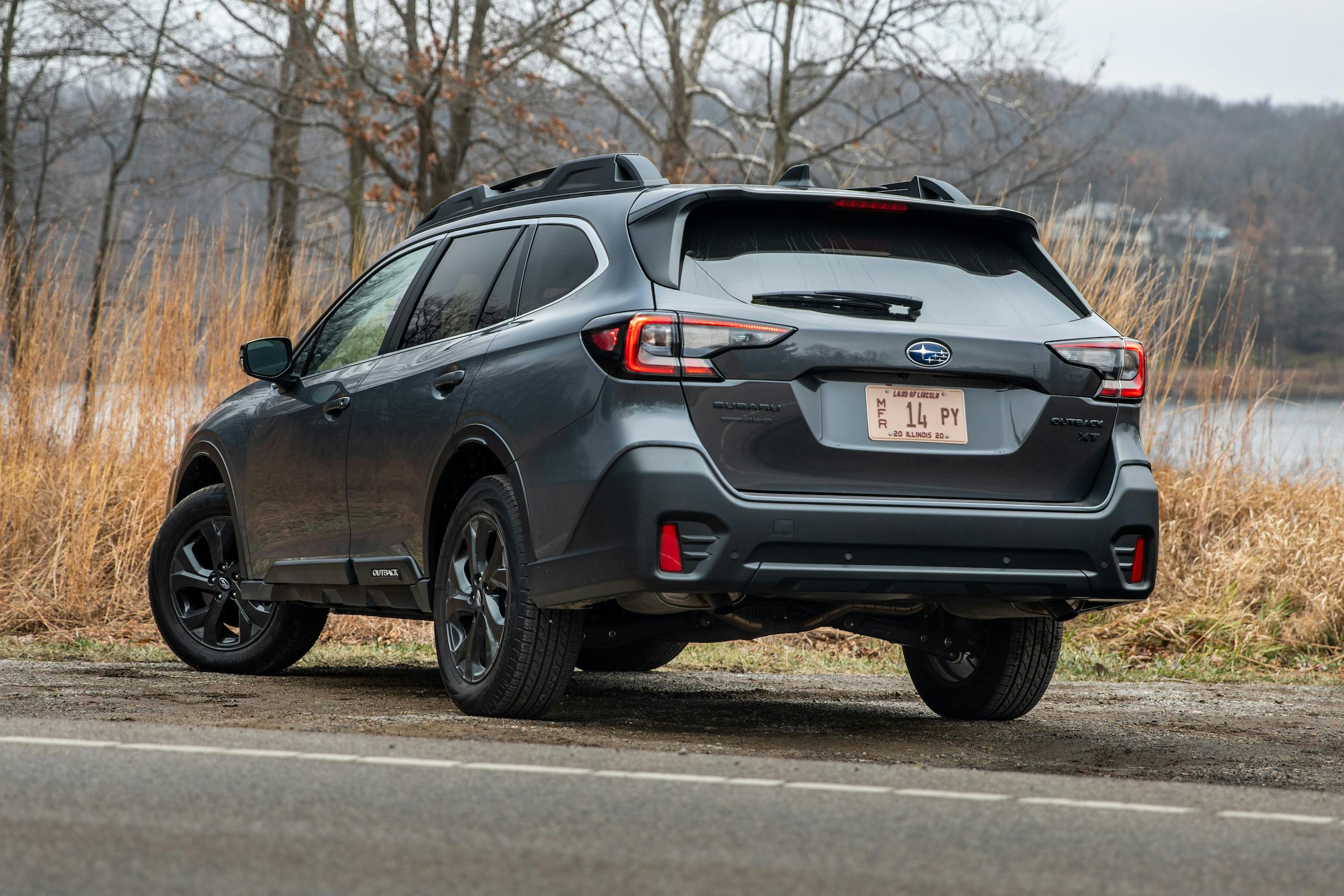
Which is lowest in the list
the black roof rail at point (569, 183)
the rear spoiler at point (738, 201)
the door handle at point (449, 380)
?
the door handle at point (449, 380)

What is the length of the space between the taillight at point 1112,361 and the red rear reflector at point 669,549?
4.46 ft

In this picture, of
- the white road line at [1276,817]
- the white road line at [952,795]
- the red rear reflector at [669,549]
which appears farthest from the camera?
the red rear reflector at [669,549]

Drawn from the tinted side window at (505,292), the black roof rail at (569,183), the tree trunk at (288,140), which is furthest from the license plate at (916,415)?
the tree trunk at (288,140)

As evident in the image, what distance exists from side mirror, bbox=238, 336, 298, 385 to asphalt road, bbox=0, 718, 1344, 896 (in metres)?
2.47

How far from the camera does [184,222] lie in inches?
437

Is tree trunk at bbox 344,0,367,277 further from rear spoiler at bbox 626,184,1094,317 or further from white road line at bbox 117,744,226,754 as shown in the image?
white road line at bbox 117,744,226,754

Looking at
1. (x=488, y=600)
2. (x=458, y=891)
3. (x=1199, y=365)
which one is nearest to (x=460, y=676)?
(x=488, y=600)

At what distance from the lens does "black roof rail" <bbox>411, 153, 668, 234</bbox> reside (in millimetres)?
5445

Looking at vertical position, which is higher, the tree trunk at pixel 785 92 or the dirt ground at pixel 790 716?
the tree trunk at pixel 785 92

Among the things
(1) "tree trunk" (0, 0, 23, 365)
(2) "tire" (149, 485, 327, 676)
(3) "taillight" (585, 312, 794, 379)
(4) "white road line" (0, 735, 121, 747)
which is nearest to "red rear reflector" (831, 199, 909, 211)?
(3) "taillight" (585, 312, 794, 379)

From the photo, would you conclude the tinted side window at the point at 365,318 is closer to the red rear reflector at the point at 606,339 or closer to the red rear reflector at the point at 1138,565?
the red rear reflector at the point at 606,339

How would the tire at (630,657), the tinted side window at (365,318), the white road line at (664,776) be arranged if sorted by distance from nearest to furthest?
the white road line at (664,776)
the tinted side window at (365,318)
the tire at (630,657)

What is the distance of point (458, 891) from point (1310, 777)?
10.3ft

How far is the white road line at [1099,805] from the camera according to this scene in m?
3.71
